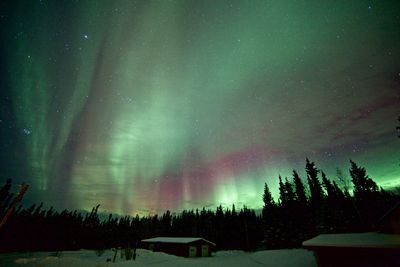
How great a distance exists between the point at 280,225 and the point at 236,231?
22.9 metres

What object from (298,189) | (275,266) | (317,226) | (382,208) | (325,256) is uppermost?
(298,189)

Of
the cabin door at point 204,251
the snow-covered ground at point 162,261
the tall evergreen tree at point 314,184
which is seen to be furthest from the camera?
the tall evergreen tree at point 314,184

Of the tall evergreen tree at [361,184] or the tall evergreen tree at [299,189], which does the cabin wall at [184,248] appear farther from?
the tall evergreen tree at [361,184]

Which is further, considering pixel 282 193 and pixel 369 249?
pixel 282 193

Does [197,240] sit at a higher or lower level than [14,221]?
lower

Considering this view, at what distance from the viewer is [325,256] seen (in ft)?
45.8

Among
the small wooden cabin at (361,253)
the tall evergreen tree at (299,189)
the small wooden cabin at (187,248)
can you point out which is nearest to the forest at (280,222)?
the tall evergreen tree at (299,189)

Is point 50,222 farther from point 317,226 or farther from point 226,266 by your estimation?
point 317,226

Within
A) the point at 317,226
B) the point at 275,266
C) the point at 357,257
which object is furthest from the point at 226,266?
the point at 317,226

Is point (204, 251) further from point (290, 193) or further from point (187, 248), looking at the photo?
point (290, 193)

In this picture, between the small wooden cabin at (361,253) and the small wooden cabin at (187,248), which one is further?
the small wooden cabin at (187,248)

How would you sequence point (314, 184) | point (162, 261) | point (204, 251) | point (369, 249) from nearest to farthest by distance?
point (369, 249) → point (162, 261) → point (204, 251) → point (314, 184)

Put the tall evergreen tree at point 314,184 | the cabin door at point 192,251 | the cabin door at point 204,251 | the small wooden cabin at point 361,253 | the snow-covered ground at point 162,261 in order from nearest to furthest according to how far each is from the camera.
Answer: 1. the small wooden cabin at point 361,253
2. the snow-covered ground at point 162,261
3. the cabin door at point 192,251
4. the cabin door at point 204,251
5. the tall evergreen tree at point 314,184

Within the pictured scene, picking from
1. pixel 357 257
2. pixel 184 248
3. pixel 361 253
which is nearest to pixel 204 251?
Result: pixel 184 248
